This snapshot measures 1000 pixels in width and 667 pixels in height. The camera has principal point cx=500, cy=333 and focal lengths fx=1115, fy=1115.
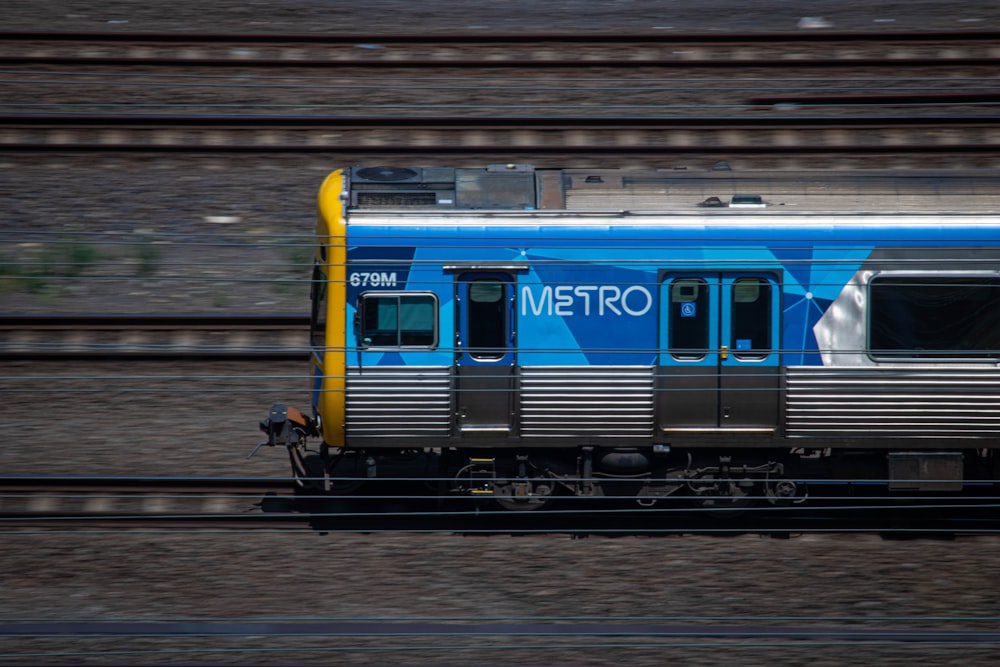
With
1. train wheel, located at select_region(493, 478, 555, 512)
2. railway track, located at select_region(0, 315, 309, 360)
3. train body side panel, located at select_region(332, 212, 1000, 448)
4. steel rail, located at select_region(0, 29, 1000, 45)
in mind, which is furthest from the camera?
steel rail, located at select_region(0, 29, 1000, 45)

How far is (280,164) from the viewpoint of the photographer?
48.2 ft

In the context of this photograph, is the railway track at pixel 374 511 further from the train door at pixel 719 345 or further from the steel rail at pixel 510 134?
the steel rail at pixel 510 134

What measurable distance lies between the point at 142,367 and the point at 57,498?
2.72 m

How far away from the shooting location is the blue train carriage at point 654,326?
9070 millimetres

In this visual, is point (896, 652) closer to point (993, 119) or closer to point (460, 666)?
point (460, 666)

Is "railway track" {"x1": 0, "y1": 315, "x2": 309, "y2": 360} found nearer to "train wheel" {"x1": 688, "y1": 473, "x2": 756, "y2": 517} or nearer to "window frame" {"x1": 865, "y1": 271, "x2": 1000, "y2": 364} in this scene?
"train wheel" {"x1": 688, "y1": 473, "x2": 756, "y2": 517}

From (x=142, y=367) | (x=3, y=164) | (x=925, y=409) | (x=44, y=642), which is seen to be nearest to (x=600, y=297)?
(x=925, y=409)

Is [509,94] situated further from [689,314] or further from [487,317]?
[689,314]

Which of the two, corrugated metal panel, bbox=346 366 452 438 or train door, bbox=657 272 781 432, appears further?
corrugated metal panel, bbox=346 366 452 438

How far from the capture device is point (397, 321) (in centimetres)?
918

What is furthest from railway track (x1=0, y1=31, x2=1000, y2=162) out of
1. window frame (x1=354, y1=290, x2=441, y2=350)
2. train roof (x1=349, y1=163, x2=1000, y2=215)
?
window frame (x1=354, y1=290, x2=441, y2=350)

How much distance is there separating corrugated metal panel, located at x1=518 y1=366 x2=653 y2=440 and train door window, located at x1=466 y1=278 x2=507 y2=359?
33 centimetres

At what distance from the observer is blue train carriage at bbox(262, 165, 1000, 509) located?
907 cm

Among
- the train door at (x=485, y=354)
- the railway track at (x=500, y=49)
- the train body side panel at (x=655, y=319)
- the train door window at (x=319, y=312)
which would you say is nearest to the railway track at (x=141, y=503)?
the train door window at (x=319, y=312)
